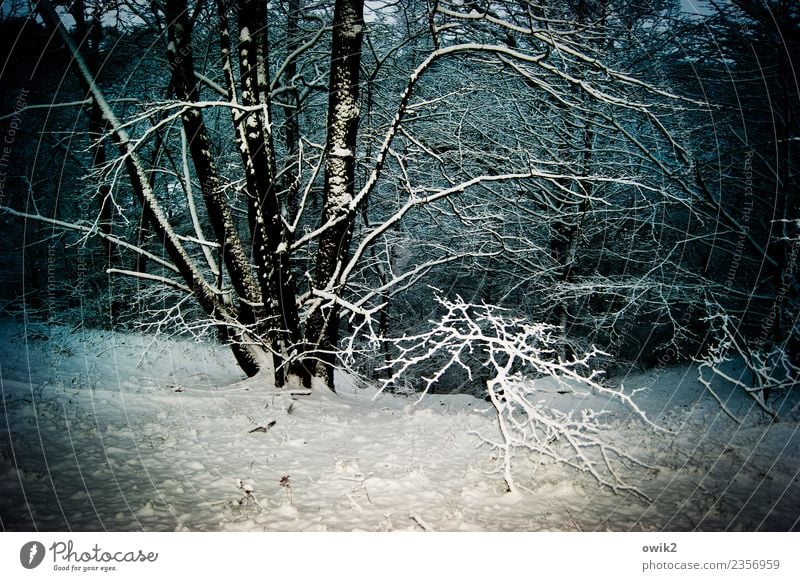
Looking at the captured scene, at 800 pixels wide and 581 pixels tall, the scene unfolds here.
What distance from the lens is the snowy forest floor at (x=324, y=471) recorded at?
9.59 feet

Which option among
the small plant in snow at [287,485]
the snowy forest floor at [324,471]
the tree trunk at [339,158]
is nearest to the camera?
the snowy forest floor at [324,471]

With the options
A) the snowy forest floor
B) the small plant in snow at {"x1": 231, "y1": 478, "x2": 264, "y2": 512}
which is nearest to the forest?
the small plant in snow at {"x1": 231, "y1": 478, "x2": 264, "y2": 512}

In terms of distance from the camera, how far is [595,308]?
37.9 ft

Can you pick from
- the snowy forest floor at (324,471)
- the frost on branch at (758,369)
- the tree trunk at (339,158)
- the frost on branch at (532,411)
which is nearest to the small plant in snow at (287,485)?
the snowy forest floor at (324,471)

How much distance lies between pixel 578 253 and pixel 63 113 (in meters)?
14.6

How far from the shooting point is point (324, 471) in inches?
145

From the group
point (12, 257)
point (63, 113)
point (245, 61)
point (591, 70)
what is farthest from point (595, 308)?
point (12, 257)

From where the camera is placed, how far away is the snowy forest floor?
292cm

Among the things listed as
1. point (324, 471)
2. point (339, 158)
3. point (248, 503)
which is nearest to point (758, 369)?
point (324, 471)

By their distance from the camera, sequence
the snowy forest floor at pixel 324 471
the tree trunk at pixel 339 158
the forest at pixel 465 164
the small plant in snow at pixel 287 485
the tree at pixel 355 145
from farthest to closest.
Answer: the tree trunk at pixel 339 158 < the tree at pixel 355 145 < the forest at pixel 465 164 < the small plant in snow at pixel 287 485 < the snowy forest floor at pixel 324 471

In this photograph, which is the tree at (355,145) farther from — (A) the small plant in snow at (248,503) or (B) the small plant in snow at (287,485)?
(A) the small plant in snow at (248,503)

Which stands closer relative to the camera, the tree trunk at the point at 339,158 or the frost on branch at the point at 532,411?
the frost on branch at the point at 532,411

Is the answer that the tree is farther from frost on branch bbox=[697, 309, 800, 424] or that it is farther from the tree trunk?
frost on branch bbox=[697, 309, 800, 424]
